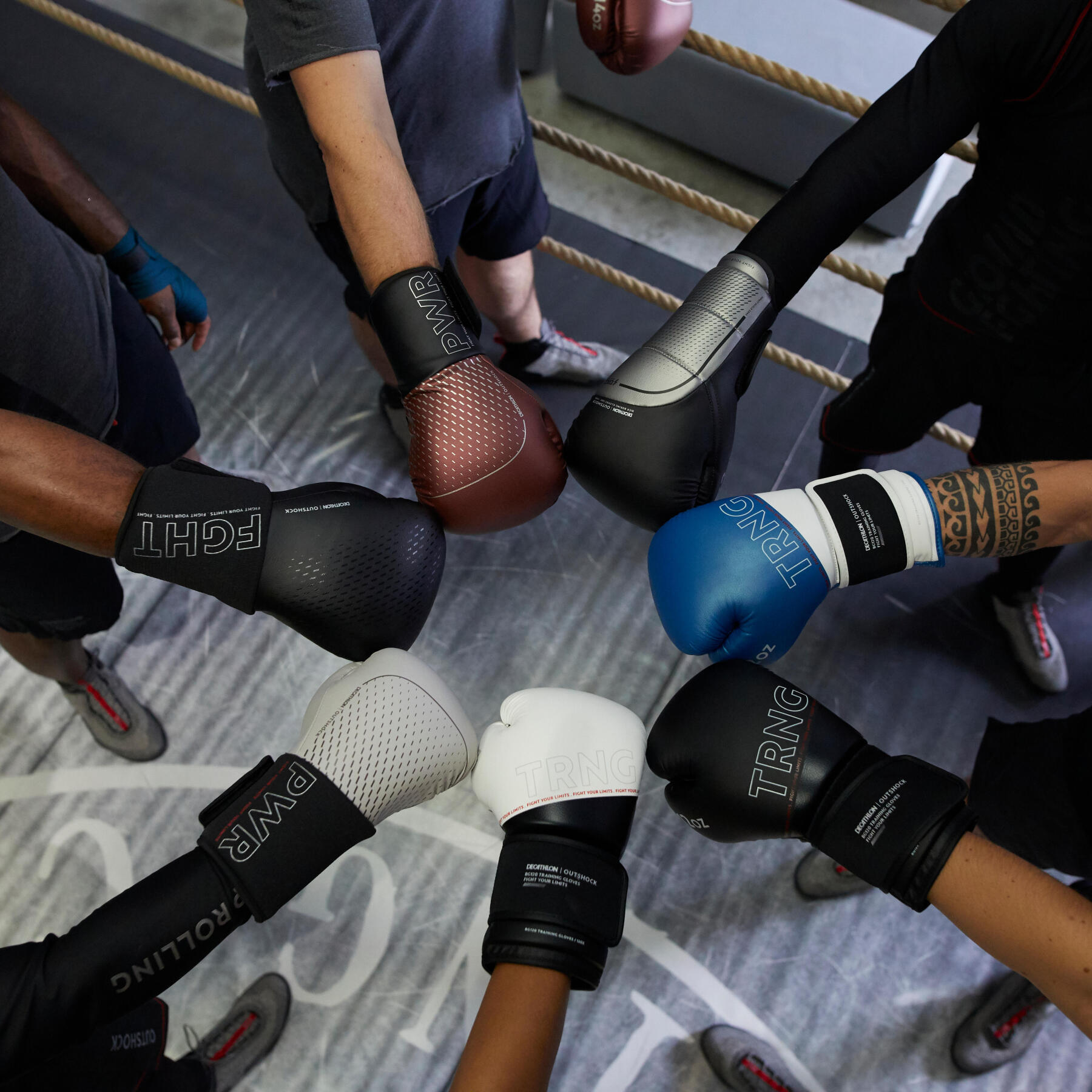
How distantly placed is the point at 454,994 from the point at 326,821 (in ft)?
2.61

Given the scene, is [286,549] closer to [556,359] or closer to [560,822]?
[560,822]

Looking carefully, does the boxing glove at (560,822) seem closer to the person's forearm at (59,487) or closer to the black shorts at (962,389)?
the person's forearm at (59,487)

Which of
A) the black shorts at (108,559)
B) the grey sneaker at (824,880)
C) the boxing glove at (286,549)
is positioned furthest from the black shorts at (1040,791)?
the black shorts at (108,559)

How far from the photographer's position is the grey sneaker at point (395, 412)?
6.65 feet

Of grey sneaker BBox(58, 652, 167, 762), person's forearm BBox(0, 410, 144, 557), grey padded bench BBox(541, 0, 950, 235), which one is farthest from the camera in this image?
grey padded bench BBox(541, 0, 950, 235)

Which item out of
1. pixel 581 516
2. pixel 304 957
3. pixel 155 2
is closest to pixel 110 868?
pixel 304 957

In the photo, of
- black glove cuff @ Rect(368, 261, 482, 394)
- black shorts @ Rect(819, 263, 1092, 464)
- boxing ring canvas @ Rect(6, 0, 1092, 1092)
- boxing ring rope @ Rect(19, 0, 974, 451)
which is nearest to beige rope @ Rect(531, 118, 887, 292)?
boxing ring rope @ Rect(19, 0, 974, 451)

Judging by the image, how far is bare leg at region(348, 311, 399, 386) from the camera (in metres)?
1.81

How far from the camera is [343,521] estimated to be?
1044 mm

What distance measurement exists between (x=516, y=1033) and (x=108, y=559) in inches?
41.2

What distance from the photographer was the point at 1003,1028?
1.49 meters

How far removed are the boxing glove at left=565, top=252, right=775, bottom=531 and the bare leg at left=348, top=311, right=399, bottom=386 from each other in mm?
732

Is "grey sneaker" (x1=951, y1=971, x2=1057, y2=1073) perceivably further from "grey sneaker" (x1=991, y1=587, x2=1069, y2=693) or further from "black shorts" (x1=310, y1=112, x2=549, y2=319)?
"black shorts" (x1=310, y1=112, x2=549, y2=319)

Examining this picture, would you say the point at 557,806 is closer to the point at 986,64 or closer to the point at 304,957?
the point at 304,957
